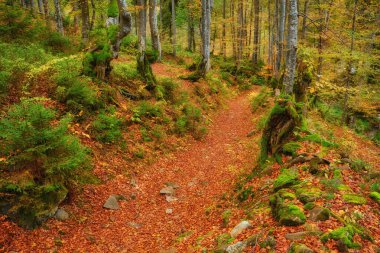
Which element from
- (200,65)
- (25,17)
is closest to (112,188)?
(25,17)

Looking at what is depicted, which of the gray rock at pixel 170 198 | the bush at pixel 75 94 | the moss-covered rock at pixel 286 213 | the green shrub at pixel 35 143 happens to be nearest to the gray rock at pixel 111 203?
the gray rock at pixel 170 198

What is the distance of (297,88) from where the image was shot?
39.1ft

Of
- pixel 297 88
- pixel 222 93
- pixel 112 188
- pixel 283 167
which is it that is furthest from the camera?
pixel 222 93

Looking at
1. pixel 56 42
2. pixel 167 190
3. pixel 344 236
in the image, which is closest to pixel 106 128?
pixel 167 190

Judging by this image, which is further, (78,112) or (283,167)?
(78,112)

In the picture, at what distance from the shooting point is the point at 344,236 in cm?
432

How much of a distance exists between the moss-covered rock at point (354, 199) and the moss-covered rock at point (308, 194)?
0.46 m

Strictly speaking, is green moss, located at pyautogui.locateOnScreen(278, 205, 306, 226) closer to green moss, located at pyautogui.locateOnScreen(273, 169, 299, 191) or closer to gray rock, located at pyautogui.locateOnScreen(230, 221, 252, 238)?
gray rock, located at pyautogui.locateOnScreen(230, 221, 252, 238)

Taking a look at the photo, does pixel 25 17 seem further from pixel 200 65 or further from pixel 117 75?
pixel 200 65

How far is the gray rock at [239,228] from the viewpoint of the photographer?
5532mm

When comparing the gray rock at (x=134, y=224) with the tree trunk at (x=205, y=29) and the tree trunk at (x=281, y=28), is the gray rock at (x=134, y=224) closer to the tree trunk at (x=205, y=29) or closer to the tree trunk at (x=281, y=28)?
the tree trunk at (x=281, y=28)

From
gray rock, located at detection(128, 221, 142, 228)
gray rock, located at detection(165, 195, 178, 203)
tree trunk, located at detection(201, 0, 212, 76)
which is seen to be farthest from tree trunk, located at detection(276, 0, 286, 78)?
gray rock, located at detection(128, 221, 142, 228)

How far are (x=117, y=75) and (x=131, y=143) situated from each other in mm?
4466

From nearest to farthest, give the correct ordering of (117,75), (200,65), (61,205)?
(61,205), (117,75), (200,65)
